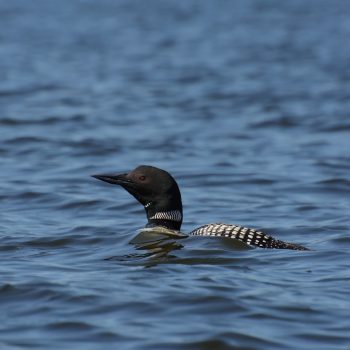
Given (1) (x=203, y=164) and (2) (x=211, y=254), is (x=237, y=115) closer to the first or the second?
(1) (x=203, y=164)

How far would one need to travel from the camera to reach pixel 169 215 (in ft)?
28.4

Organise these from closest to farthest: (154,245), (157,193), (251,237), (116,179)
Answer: (251,237) → (154,245) → (157,193) → (116,179)

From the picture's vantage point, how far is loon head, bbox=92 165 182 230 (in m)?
8.59

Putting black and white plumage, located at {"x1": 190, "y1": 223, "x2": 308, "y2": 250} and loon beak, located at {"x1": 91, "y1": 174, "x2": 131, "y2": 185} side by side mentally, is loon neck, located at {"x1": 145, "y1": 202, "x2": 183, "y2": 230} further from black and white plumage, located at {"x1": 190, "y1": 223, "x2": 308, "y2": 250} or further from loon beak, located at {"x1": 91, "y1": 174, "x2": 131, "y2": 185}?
black and white plumage, located at {"x1": 190, "y1": 223, "x2": 308, "y2": 250}

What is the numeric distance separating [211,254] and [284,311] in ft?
5.15

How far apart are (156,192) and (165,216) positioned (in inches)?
7.2

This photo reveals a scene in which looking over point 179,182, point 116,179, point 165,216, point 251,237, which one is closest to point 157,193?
point 165,216

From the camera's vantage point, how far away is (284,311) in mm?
6414

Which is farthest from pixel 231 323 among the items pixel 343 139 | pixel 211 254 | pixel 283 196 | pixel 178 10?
pixel 178 10

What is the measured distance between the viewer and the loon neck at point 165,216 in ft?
28.4

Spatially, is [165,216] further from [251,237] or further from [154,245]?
[251,237]

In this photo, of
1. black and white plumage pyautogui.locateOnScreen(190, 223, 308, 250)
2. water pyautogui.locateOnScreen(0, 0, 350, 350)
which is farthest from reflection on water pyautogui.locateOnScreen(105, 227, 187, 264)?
black and white plumage pyautogui.locateOnScreen(190, 223, 308, 250)

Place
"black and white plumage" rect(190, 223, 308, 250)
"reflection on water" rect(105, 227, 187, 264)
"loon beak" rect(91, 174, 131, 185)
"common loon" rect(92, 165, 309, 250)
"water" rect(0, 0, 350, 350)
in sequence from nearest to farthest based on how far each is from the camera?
"water" rect(0, 0, 350, 350) → "reflection on water" rect(105, 227, 187, 264) → "black and white plumage" rect(190, 223, 308, 250) → "common loon" rect(92, 165, 309, 250) → "loon beak" rect(91, 174, 131, 185)

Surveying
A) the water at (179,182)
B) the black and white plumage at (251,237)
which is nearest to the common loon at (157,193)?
the black and white plumage at (251,237)
